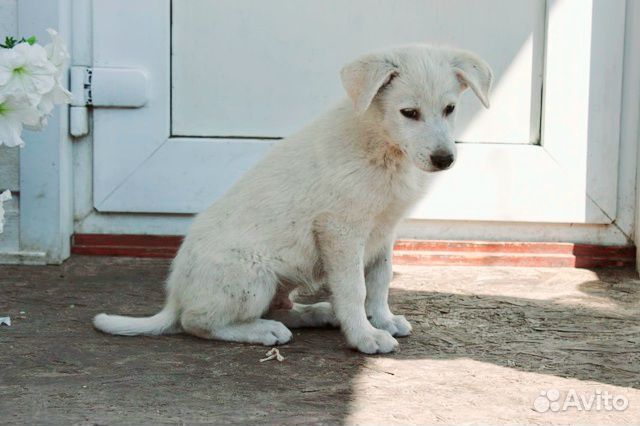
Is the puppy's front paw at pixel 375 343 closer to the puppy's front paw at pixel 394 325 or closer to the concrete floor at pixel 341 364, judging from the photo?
the concrete floor at pixel 341 364

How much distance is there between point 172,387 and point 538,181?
256 centimetres

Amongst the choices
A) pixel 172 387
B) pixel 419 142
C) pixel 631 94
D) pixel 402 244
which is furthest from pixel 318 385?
pixel 631 94

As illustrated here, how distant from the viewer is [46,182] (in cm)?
471

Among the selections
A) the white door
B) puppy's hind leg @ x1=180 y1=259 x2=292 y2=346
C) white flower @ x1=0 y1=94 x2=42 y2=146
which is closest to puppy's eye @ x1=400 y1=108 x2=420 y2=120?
puppy's hind leg @ x1=180 y1=259 x2=292 y2=346

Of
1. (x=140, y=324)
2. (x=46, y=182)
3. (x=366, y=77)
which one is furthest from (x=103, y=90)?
(x=366, y=77)

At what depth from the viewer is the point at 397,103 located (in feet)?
10.8

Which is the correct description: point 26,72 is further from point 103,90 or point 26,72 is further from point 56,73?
point 103,90

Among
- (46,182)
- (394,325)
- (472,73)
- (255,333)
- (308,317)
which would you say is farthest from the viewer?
(46,182)

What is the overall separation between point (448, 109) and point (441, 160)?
239 mm

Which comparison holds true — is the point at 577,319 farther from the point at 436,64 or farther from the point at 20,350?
the point at 20,350

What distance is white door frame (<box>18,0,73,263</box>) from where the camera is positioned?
4.66m

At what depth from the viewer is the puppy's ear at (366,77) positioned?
325 centimetres

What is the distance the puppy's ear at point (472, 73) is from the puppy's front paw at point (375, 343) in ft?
3.06

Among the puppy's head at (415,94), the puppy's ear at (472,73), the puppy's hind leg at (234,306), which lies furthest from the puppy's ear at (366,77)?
the puppy's hind leg at (234,306)
